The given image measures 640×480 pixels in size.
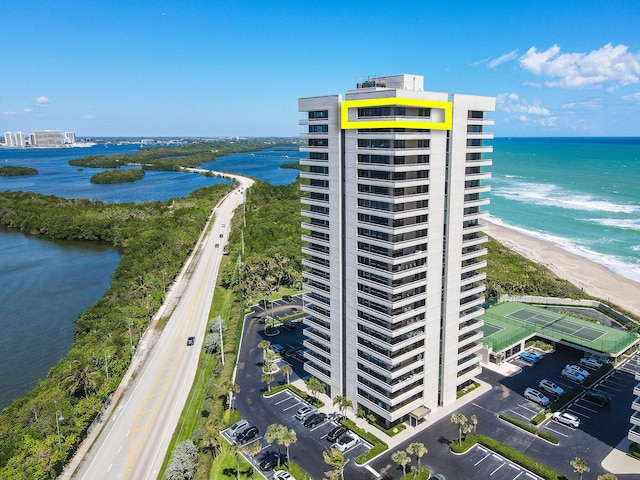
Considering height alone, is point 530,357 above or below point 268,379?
below

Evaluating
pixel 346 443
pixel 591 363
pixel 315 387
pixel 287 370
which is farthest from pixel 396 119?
pixel 591 363

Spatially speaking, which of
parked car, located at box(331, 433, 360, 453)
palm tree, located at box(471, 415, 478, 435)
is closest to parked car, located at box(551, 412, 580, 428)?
palm tree, located at box(471, 415, 478, 435)

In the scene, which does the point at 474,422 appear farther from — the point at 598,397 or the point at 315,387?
the point at 598,397

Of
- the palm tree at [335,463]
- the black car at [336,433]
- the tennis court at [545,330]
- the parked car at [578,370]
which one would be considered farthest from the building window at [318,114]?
the parked car at [578,370]

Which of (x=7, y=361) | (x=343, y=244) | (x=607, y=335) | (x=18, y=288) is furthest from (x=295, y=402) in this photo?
(x=18, y=288)

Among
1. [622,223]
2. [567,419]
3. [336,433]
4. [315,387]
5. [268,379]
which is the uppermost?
[315,387]

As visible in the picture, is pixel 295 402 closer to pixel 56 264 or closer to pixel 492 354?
pixel 492 354
